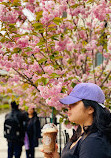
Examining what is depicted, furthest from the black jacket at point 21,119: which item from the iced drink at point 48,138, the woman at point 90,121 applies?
the woman at point 90,121

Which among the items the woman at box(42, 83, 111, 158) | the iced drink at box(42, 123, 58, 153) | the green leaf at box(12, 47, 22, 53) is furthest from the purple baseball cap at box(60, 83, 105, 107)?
the green leaf at box(12, 47, 22, 53)

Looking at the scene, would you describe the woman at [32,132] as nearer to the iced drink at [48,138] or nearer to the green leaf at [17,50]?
the green leaf at [17,50]

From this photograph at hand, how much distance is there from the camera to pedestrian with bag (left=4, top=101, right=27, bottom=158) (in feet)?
17.5

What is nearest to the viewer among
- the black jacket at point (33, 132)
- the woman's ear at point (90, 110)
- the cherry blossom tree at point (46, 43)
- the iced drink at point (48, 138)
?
the woman's ear at point (90, 110)

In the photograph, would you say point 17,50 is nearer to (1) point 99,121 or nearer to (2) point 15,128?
(1) point 99,121

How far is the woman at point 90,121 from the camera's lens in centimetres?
142

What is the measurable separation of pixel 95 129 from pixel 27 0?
2643 millimetres

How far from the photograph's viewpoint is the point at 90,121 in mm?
1650

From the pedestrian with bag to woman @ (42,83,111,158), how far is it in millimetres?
3777

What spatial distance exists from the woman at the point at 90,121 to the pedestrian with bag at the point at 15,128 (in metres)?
3.78

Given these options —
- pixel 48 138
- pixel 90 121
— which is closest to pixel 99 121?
pixel 90 121

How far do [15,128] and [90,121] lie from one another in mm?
3983

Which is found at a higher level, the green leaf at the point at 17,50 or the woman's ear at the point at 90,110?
the green leaf at the point at 17,50

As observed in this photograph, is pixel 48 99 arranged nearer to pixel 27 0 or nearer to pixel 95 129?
pixel 95 129
